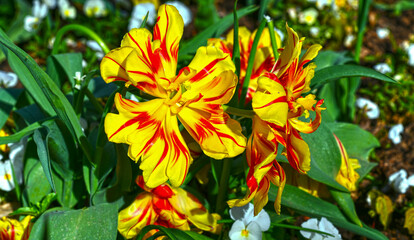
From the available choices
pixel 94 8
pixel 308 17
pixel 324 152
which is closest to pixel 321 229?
pixel 324 152

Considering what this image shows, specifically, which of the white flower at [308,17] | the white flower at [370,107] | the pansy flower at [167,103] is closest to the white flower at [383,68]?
the white flower at [370,107]

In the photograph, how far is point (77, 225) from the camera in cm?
138

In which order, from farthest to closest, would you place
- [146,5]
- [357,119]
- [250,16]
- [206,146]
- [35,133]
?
1. [250,16]
2. [146,5]
3. [357,119]
4. [35,133]
5. [206,146]

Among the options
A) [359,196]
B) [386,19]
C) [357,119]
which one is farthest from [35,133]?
[386,19]

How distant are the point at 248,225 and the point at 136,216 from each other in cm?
32

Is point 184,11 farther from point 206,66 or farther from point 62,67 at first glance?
point 206,66

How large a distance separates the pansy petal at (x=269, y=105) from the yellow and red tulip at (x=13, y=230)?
878 mm

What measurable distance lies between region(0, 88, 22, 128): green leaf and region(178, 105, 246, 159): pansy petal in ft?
2.75

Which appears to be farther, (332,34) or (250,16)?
(250,16)

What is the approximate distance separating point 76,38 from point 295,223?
1747 millimetres

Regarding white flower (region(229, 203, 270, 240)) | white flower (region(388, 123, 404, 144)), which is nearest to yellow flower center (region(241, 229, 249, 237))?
white flower (region(229, 203, 270, 240))

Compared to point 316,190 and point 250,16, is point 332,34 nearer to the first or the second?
point 250,16

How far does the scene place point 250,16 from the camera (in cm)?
311

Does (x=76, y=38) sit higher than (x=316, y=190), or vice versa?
(x=76, y=38)
